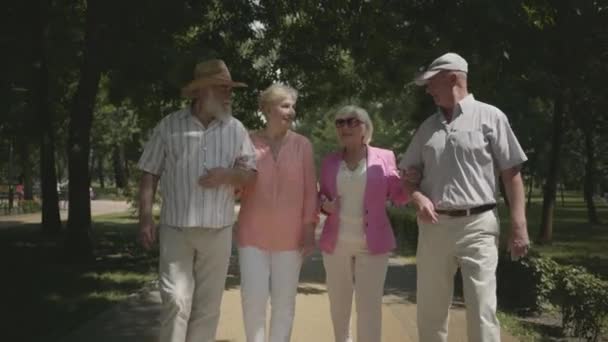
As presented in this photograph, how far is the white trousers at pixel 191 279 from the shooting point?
4332 millimetres

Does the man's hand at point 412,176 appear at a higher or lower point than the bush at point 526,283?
higher

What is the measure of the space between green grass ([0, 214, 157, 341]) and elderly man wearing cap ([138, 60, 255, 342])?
2747 mm

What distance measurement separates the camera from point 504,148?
13.7 ft

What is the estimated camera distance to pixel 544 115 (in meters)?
31.0

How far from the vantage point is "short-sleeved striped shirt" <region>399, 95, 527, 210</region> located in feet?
13.6

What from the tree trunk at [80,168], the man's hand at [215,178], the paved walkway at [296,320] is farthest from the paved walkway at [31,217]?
the man's hand at [215,178]

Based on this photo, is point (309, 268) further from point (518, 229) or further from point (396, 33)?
point (518, 229)

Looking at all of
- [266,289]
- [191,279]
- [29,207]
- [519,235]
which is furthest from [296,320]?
[29,207]

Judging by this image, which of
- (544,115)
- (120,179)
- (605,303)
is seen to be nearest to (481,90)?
(605,303)

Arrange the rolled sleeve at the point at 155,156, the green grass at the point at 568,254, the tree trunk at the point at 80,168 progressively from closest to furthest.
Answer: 1. the rolled sleeve at the point at 155,156
2. the green grass at the point at 568,254
3. the tree trunk at the point at 80,168

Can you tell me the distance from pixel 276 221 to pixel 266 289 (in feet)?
1.43

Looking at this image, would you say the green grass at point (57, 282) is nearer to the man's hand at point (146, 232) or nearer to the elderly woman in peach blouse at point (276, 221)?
the man's hand at point (146, 232)

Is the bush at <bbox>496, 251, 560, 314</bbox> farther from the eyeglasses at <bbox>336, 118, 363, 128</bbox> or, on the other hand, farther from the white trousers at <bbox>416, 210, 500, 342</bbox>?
the eyeglasses at <bbox>336, 118, 363, 128</bbox>

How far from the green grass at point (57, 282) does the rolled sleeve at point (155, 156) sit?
2.96 metres
